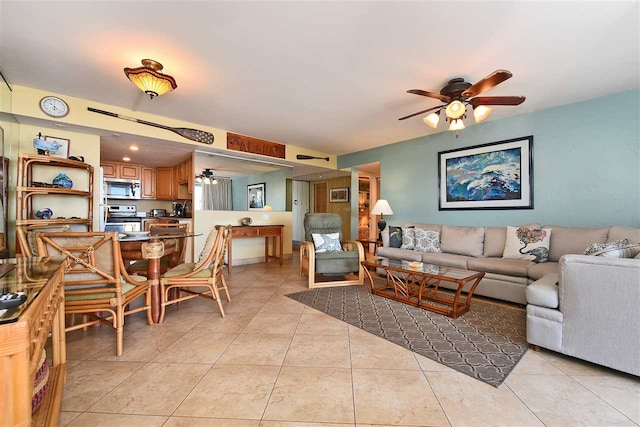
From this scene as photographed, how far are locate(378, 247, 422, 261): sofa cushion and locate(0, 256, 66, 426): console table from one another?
368 centimetres

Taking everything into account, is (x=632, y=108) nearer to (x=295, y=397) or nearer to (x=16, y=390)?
(x=295, y=397)

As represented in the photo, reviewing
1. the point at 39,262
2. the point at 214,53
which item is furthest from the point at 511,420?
the point at 214,53

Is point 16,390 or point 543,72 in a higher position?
point 543,72

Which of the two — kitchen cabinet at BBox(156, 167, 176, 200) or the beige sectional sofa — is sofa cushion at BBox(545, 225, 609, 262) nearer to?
the beige sectional sofa

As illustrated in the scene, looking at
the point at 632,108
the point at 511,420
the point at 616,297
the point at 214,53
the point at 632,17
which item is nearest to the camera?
the point at 511,420

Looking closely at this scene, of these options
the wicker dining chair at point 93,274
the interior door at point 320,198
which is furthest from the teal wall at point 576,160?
the wicker dining chair at point 93,274

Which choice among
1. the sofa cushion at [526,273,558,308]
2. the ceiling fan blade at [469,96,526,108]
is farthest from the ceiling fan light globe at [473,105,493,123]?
the sofa cushion at [526,273,558,308]

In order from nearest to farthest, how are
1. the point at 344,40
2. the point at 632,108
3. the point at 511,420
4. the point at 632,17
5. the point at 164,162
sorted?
1. the point at 511,420
2. the point at 632,17
3. the point at 344,40
4. the point at 632,108
5. the point at 164,162

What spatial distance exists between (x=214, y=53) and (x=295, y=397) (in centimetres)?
261

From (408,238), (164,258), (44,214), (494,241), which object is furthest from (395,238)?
(44,214)

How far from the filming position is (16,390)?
2.18ft

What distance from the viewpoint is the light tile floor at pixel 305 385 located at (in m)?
1.33

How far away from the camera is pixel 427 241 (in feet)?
13.2

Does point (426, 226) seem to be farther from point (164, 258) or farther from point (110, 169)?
point (110, 169)
